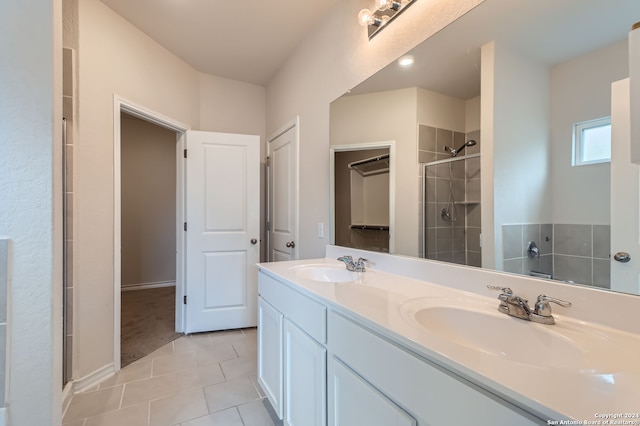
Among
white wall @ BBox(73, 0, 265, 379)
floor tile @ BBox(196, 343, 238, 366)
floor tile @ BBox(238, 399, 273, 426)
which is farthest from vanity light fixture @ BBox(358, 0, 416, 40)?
floor tile @ BBox(196, 343, 238, 366)

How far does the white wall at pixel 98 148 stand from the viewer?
6.26ft

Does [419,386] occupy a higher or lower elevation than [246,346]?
higher

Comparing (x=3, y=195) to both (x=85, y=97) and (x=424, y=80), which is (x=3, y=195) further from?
(x=424, y=80)

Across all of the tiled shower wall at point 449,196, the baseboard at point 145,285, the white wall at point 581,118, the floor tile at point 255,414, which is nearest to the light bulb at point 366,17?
the tiled shower wall at point 449,196

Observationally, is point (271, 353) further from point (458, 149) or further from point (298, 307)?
point (458, 149)

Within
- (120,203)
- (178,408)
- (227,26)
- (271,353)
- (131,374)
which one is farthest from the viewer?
(120,203)

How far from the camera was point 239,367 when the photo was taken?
2.19m

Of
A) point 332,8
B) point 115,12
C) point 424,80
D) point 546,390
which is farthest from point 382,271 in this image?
point 115,12

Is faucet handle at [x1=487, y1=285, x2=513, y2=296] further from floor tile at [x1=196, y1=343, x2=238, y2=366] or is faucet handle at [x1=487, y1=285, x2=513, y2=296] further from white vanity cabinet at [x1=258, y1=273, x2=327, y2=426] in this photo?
floor tile at [x1=196, y1=343, x2=238, y2=366]

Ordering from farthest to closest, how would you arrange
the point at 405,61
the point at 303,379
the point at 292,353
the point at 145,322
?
the point at 145,322 < the point at 405,61 < the point at 292,353 < the point at 303,379

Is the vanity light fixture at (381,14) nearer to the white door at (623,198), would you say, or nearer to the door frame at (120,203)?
the white door at (623,198)

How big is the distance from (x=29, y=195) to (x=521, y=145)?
1.75 m

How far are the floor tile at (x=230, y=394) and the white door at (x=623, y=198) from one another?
6.19 ft

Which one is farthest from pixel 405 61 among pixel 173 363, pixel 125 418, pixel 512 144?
pixel 173 363
